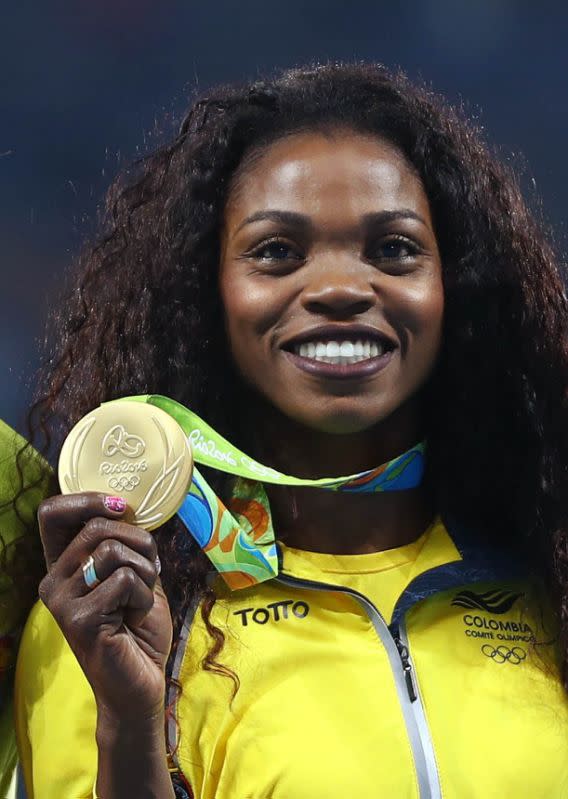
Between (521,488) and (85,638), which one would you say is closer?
(85,638)

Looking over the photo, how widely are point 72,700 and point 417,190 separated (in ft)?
3.21

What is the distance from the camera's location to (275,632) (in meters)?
1.99

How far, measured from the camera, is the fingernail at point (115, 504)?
61.8 inches

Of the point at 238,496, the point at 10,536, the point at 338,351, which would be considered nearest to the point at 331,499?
the point at 238,496

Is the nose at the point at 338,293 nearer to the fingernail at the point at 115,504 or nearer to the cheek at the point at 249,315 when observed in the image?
the cheek at the point at 249,315

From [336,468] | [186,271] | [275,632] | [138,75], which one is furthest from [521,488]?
[138,75]

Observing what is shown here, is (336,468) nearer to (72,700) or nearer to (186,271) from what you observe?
(186,271)

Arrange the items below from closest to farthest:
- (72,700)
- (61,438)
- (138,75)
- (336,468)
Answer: (72,700) → (336,468) → (61,438) → (138,75)

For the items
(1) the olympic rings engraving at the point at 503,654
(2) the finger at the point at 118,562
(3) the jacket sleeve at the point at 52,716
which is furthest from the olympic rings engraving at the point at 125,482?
(1) the olympic rings engraving at the point at 503,654

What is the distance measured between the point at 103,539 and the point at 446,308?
3.00 feet

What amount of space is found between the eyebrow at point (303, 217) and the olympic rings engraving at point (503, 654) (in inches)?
27.0

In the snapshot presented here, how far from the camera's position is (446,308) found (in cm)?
224

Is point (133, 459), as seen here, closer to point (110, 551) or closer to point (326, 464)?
point (110, 551)

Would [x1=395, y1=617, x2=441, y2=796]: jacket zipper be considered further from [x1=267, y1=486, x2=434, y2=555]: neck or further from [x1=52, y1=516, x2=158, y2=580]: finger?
[x1=52, y1=516, x2=158, y2=580]: finger
